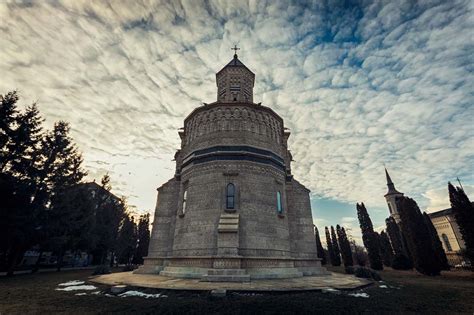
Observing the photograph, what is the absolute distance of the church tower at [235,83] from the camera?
2269 cm

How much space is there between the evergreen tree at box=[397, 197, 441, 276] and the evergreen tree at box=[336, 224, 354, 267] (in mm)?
13297

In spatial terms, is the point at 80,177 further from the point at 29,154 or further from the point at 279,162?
the point at 279,162

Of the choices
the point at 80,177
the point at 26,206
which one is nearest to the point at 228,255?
the point at 26,206

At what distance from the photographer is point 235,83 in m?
23.1

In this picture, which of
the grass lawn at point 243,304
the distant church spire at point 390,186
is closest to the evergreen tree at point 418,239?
the grass lawn at point 243,304

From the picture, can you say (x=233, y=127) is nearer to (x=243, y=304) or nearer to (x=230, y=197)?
(x=230, y=197)

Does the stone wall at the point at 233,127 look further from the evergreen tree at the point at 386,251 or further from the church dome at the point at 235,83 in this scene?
the evergreen tree at the point at 386,251

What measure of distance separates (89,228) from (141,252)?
526 inches

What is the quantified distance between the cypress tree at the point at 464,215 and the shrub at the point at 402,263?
39.3 feet

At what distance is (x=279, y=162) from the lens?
58.7 ft

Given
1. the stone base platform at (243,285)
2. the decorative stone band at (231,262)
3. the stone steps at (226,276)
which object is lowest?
the stone base platform at (243,285)

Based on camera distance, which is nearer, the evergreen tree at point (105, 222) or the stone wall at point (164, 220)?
the stone wall at point (164, 220)

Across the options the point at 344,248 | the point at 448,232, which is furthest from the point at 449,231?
the point at 344,248

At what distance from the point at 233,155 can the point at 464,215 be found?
19165mm
